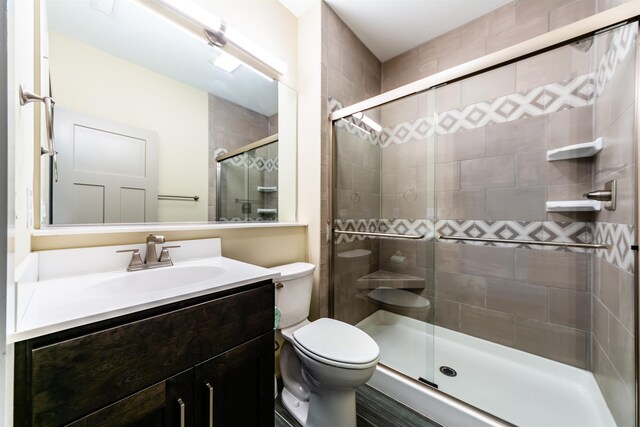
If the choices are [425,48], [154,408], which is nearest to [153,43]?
[154,408]

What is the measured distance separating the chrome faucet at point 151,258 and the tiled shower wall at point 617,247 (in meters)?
1.85

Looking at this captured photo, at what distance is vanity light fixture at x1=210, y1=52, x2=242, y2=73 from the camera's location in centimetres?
141

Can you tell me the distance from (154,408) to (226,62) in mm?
1624

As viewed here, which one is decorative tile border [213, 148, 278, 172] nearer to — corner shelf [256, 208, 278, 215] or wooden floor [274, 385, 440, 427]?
corner shelf [256, 208, 278, 215]

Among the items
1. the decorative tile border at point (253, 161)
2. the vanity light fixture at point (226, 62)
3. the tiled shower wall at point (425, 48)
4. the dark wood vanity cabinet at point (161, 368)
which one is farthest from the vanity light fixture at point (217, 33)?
the dark wood vanity cabinet at point (161, 368)

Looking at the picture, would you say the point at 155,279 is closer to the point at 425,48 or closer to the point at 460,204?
the point at 460,204

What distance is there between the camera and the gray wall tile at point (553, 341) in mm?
1384

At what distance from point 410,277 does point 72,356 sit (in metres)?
1.88

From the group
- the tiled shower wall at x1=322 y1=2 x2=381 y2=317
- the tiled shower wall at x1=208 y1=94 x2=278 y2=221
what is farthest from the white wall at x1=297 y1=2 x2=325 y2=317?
the tiled shower wall at x1=208 y1=94 x2=278 y2=221

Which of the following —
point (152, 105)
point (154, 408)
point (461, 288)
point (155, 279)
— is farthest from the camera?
point (461, 288)

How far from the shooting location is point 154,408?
64 centimetres

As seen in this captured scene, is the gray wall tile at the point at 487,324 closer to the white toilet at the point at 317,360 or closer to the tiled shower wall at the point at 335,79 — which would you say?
the tiled shower wall at the point at 335,79

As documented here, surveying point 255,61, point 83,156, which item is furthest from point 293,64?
point 83,156

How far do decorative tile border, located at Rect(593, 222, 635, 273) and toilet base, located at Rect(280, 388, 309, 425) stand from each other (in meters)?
1.53
